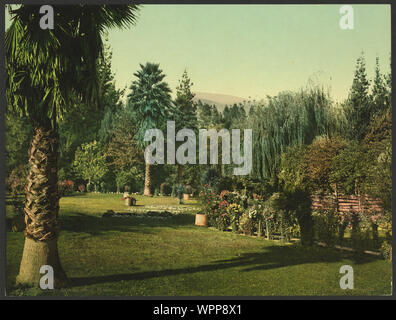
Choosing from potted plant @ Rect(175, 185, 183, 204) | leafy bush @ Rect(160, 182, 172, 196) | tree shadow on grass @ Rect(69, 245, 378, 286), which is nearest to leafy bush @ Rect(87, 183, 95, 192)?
leafy bush @ Rect(160, 182, 172, 196)

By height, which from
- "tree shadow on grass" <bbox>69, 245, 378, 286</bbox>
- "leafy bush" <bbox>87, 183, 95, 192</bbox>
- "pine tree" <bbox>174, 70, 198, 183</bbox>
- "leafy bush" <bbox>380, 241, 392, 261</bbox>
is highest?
"pine tree" <bbox>174, 70, 198, 183</bbox>

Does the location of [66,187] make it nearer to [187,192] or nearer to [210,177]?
[187,192]

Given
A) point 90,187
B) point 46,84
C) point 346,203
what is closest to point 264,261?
point 346,203

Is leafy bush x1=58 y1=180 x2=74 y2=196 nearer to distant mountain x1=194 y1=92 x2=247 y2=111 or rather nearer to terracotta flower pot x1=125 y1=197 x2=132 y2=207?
terracotta flower pot x1=125 y1=197 x2=132 y2=207

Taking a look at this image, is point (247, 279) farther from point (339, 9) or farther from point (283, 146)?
point (283, 146)

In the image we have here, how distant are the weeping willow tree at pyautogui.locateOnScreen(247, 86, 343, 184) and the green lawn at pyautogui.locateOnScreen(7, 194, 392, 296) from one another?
4.70 m

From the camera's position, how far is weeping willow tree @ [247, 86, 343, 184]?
19.0 m

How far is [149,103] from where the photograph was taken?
14656 mm

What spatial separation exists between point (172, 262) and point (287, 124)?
10.3 meters

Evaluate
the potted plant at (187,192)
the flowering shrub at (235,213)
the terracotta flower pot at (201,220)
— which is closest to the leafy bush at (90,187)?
the potted plant at (187,192)

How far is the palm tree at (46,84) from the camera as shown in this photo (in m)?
9.73

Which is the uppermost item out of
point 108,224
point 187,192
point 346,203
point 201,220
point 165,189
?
point 165,189

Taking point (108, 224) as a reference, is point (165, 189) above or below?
above

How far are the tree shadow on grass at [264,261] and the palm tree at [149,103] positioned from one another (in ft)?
15.2
